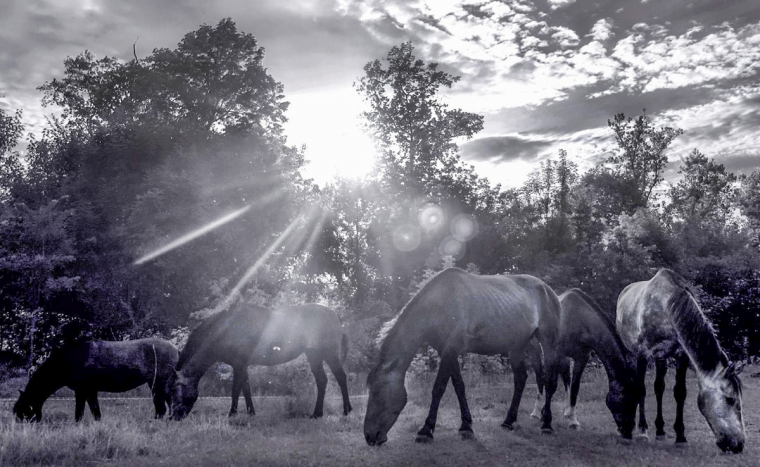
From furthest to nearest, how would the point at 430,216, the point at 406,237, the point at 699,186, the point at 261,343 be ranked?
1. the point at 699,186
2. the point at 430,216
3. the point at 406,237
4. the point at 261,343

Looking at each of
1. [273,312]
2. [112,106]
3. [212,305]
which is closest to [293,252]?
[212,305]

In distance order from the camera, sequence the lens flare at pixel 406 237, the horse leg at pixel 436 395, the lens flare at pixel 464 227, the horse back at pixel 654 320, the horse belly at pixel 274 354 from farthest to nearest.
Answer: the lens flare at pixel 464 227, the lens flare at pixel 406 237, the horse belly at pixel 274 354, the horse back at pixel 654 320, the horse leg at pixel 436 395

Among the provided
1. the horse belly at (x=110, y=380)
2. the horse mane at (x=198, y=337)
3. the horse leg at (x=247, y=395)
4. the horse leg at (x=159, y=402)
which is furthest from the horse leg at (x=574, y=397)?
the horse belly at (x=110, y=380)

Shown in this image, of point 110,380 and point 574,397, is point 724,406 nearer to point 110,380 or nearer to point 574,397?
point 574,397

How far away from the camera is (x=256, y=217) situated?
89.5 ft

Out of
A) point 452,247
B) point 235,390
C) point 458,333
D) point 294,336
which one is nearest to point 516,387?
point 458,333

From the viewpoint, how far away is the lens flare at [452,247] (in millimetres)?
32312

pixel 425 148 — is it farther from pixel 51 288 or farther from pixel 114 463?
pixel 114 463

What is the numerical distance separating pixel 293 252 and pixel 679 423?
24.9m

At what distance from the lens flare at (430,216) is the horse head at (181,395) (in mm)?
24889

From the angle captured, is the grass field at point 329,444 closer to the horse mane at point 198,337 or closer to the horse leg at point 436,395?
the horse leg at point 436,395

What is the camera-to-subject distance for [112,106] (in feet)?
98.6

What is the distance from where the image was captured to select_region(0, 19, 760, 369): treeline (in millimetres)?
22844

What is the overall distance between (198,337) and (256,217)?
1743 cm
